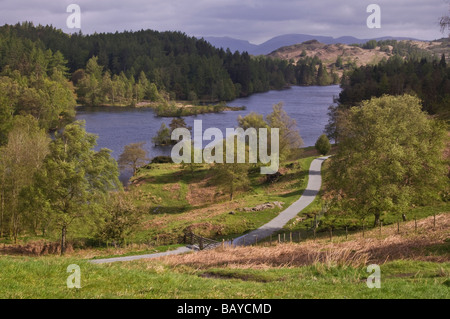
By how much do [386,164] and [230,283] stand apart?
68.4ft

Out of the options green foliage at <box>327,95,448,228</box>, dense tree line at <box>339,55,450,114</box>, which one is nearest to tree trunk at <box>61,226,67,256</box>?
green foliage at <box>327,95,448,228</box>

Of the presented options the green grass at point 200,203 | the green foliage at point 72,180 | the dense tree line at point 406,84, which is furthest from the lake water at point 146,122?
the green foliage at point 72,180

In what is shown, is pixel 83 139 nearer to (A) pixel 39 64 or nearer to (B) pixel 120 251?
(B) pixel 120 251

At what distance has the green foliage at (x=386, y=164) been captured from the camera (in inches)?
1177

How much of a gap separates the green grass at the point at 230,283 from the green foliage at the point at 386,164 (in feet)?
48.6

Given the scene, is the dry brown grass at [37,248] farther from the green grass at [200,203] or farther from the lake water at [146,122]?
the lake water at [146,122]

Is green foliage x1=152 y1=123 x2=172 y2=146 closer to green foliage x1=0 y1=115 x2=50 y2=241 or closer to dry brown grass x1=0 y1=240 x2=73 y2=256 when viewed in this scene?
green foliage x1=0 y1=115 x2=50 y2=241

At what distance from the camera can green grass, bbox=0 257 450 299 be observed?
36.6ft

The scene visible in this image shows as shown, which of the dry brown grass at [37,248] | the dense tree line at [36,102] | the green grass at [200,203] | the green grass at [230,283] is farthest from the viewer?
the dense tree line at [36,102]

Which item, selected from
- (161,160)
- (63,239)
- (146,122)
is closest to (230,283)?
(63,239)

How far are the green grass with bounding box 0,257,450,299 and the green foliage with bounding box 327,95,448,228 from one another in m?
14.8

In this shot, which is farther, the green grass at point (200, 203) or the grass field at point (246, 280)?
the green grass at point (200, 203)

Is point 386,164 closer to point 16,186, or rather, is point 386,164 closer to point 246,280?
point 246,280
